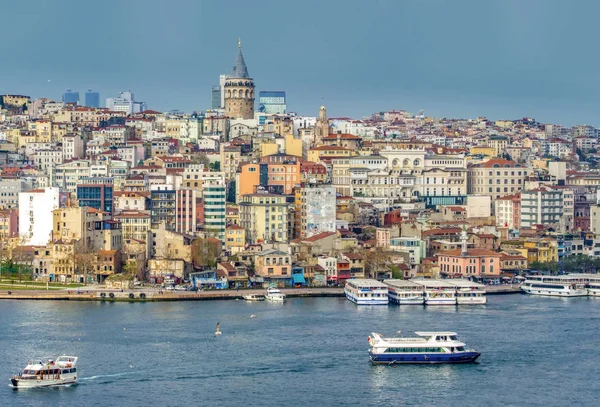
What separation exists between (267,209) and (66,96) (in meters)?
50.8

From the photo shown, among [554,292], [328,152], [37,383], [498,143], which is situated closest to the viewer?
[37,383]

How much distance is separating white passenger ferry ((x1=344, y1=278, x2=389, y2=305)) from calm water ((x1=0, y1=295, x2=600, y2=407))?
0.42m

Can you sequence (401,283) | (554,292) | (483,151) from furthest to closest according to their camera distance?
(483,151), (554,292), (401,283)

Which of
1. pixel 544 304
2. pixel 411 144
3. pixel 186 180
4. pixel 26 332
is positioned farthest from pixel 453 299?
pixel 411 144

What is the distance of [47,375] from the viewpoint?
1008 inches

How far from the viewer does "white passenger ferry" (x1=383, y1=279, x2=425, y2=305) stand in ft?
117

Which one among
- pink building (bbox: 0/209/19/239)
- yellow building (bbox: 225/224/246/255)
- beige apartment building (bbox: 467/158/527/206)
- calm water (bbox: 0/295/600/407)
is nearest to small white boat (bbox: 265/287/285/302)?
calm water (bbox: 0/295/600/407)

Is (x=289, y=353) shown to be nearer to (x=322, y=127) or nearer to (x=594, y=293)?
(x=594, y=293)

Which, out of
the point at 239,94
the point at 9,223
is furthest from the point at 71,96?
the point at 9,223

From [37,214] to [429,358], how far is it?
17502 millimetres

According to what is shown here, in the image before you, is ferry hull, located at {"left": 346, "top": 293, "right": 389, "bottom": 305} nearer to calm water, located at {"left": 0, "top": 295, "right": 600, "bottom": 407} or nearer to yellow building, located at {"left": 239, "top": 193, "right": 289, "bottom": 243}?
calm water, located at {"left": 0, "top": 295, "right": 600, "bottom": 407}

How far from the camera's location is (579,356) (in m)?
28.3

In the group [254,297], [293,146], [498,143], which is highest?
[498,143]

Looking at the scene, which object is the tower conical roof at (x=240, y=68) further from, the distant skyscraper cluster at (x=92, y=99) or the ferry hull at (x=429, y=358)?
the ferry hull at (x=429, y=358)
